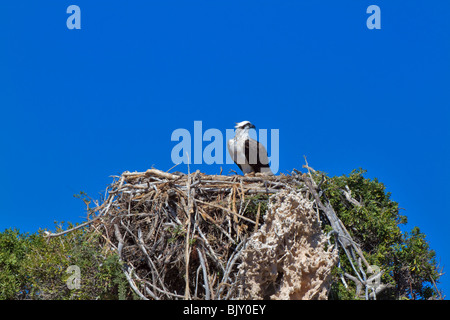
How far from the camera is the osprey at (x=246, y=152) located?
10.2 meters

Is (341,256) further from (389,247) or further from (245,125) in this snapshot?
(245,125)

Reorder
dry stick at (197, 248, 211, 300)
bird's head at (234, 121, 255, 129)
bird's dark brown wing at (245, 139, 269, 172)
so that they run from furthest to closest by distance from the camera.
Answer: bird's head at (234, 121, 255, 129), bird's dark brown wing at (245, 139, 269, 172), dry stick at (197, 248, 211, 300)

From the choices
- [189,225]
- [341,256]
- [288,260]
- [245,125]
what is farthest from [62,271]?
[245,125]

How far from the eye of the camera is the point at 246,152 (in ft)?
34.1

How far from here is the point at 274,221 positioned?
6324 mm

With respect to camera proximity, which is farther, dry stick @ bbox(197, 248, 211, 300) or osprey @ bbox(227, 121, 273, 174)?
osprey @ bbox(227, 121, 273, 174)

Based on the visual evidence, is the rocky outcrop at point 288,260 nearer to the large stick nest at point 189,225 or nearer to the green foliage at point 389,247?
the large stick nest at point 189,225

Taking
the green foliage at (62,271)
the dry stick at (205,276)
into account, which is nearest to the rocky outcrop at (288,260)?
the dry stick at (205,276)

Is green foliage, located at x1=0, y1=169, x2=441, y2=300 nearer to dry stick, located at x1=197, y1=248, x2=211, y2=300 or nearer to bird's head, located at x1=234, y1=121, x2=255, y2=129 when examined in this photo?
dry stick, located at x1=197, y1=248, x2=211, y2=300

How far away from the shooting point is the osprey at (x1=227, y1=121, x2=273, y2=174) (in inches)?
400

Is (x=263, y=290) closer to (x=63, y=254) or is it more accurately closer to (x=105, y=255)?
(x=105, y=255)

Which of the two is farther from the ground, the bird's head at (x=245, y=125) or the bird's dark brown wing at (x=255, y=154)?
the bird's head at (x=245, y=125)

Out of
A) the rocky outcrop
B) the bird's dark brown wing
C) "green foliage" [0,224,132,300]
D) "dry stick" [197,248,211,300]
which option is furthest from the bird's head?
the rocky outcrop
